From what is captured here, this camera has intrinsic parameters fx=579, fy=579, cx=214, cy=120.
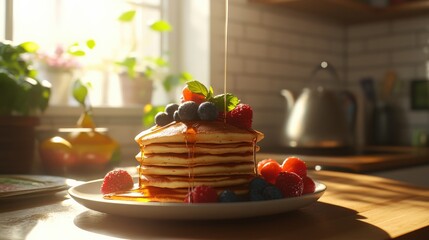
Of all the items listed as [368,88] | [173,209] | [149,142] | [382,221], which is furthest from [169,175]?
[368,88]

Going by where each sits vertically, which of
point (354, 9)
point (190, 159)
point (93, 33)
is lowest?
point (190, 159)

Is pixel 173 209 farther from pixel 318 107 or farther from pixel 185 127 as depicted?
pixel 318 107

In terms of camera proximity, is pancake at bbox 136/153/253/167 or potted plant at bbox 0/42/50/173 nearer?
pancake at bbox 136/153/253/167

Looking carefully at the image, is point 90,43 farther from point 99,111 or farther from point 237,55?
point 237,55

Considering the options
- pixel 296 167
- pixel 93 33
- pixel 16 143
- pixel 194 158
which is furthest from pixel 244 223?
pixel 93 33

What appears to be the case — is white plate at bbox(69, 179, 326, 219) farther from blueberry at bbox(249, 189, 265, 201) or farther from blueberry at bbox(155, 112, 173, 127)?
blueberry at bbox(155, 112, 173, 127)

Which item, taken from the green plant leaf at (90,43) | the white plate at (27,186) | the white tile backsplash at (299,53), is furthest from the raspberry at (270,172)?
the white tile backsplash at (299,53)

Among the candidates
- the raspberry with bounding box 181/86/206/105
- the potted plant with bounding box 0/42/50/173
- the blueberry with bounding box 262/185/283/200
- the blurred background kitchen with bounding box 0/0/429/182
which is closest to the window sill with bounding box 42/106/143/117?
the blurred background kitchen with bounding box 0/0/429/182

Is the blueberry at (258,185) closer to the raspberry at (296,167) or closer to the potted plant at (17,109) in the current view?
the raspberry at (296,167)
